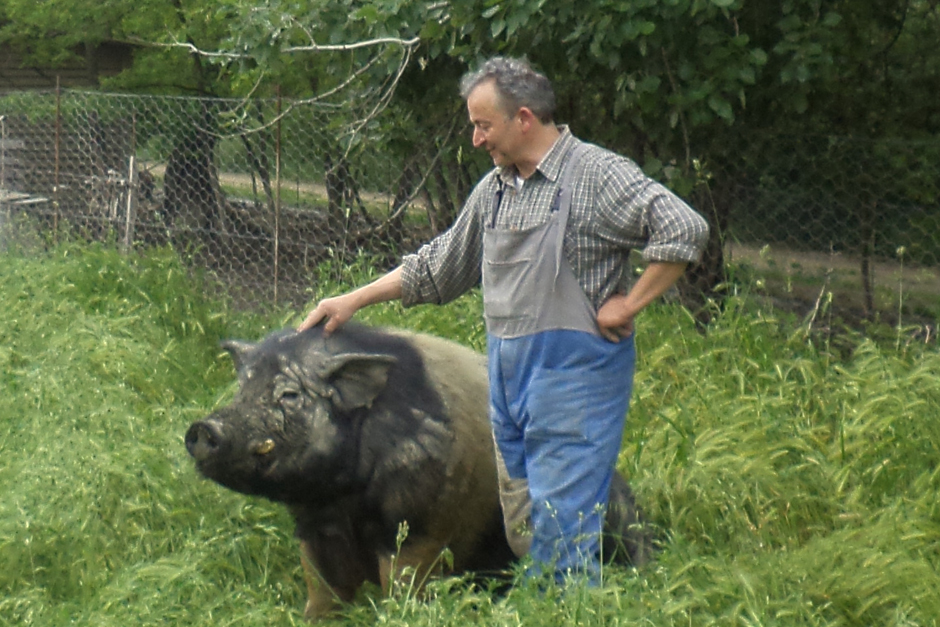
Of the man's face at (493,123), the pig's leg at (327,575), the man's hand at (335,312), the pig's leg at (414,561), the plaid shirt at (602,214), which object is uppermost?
the man's face at (493,123)

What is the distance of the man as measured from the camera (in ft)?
13.1

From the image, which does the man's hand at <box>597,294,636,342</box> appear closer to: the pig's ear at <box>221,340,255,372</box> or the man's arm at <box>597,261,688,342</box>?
the man's arm at <box>597,261,688,342</box>

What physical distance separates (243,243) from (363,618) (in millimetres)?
5186

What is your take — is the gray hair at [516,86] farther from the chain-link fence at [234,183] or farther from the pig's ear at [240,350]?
the chain-link fence at [234,183]

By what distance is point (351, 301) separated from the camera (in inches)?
177

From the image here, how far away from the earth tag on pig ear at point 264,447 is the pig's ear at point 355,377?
28 centimetres

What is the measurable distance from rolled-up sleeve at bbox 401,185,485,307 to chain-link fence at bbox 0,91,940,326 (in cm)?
244

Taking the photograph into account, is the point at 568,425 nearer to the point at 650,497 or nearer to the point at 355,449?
the point at 355,449

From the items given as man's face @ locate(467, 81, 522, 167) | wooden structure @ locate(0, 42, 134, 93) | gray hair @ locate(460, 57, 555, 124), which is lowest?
wooden structure @ locate(0, 42, 134, 93)

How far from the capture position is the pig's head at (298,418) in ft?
14.0

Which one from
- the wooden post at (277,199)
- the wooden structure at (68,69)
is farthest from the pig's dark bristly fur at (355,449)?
the wooden structure at (68,69)

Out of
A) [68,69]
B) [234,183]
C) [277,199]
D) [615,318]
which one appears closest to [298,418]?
[615,318]

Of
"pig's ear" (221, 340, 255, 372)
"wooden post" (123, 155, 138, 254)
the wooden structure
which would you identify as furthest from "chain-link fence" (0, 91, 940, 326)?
the wooden structure

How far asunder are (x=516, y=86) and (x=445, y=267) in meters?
0.81
